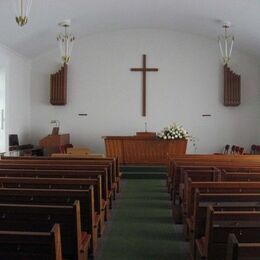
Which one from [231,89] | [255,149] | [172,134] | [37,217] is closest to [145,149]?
[172,134]

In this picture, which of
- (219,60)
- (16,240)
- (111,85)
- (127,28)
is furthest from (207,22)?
(16,240)

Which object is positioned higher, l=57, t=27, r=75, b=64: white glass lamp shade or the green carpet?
l=57, t=27, r=75, b=64: white glass lamp shade

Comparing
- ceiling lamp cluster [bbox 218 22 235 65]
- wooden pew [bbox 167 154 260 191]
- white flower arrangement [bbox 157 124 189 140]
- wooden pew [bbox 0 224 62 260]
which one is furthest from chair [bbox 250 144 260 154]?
wooden pew [bbox 0 224 62 260]

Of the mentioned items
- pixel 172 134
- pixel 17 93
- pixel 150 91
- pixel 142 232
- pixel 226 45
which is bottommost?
pixel 142 232

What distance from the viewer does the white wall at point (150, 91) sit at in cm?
1138

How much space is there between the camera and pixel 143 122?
11.4 meters

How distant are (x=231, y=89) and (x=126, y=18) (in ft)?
12.0

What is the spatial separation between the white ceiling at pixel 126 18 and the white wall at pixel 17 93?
298 millimetres

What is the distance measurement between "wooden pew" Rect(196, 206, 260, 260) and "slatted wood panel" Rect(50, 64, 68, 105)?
928 centimetres

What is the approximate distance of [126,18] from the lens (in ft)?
33.6

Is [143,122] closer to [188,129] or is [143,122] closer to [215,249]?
[188,129]

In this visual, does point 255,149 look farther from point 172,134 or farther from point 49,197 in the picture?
point 49,197

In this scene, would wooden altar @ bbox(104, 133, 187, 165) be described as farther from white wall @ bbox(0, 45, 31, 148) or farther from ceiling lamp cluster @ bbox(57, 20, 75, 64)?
white wall @ bbox(0, 45, 31, 148)

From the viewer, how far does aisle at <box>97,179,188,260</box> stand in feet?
11.6
